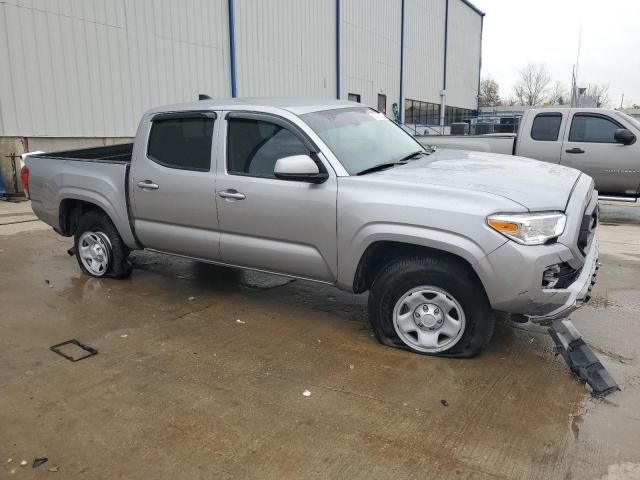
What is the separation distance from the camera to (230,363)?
3877 millimetres

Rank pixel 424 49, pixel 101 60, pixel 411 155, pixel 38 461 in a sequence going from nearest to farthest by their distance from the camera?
pixel 38 461 → pixel 411 155 → pixel 101 60 → pixel 424 49

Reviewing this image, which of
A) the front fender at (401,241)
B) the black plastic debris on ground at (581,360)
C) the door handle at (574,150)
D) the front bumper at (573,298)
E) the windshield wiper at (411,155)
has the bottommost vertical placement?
the black plastic debris on ground at (581,360)

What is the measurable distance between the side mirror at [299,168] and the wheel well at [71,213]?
2909 mm

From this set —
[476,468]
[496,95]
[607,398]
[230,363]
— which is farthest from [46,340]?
[496,95]

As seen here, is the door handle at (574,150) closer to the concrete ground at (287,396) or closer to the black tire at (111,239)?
the concrete ground at (287,396)

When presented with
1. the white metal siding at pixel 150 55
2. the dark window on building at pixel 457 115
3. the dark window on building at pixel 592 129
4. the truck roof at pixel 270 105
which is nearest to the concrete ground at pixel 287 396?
the truck roof at pixel 270 105

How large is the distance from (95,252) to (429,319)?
384cm

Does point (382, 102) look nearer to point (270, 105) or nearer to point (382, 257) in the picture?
point (270, 105)

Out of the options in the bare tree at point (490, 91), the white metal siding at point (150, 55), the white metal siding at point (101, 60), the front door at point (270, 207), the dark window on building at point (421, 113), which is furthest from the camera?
the bare tree at point (490, 91)

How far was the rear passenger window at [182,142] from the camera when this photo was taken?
4793mm

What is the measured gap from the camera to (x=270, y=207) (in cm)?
429

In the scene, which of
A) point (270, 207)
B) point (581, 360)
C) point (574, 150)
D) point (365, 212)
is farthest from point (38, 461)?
point (574, 150)

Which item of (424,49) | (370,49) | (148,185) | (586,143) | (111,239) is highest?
(424,49)

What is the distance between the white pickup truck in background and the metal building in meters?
8.53
